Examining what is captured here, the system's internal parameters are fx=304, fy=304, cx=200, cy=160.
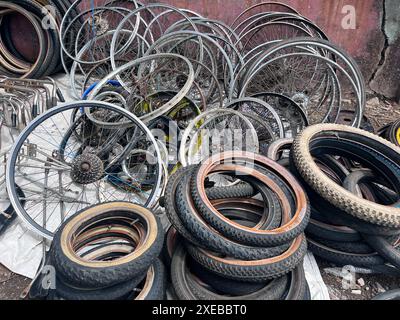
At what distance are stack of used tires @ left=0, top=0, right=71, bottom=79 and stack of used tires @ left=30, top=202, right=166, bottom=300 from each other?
3.40m

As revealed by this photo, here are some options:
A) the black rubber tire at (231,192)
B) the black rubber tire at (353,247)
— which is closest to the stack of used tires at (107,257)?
the black rubber tire at (231,192)

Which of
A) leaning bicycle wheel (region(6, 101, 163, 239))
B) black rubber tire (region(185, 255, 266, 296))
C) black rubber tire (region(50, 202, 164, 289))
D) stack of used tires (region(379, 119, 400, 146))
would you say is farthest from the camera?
stack of used tires (region(379, 119, 400, 146))

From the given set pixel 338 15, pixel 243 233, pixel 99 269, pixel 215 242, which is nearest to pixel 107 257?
pixel 99 269

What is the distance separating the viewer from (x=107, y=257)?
212cm

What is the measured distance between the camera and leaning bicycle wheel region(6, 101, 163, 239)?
100 inches

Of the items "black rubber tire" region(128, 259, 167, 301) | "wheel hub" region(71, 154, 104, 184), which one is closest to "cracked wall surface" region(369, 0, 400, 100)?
"wheel hub" region(71, 154, 104, 184)

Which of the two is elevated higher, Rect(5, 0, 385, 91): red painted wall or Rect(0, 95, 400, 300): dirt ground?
Rect(5, 0, 385, 91): red painted wall

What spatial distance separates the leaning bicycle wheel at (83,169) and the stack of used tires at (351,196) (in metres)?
1.28

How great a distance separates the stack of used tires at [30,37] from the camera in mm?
4367

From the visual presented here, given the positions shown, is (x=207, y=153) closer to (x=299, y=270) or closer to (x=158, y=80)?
(x=158, y=80)

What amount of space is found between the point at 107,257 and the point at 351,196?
69.4 inches

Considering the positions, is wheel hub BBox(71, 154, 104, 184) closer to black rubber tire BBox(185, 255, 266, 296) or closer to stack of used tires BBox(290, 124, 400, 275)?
black rubber tire BBox(185, 255, 266, 296)

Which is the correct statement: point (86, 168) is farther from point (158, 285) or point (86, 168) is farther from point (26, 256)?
point (158, 285)

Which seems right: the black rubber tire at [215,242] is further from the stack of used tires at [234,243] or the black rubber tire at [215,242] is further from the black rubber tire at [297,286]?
the black rubber tire at [297,286]
